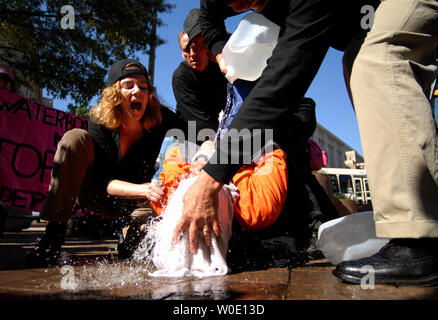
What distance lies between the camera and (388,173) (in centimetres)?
133

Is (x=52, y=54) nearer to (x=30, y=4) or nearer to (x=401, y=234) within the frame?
(x=30, y=4)

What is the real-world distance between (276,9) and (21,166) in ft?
14.5

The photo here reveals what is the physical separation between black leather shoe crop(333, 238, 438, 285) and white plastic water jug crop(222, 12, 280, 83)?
1.45m

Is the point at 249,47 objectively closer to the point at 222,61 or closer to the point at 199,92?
the point at 222,61

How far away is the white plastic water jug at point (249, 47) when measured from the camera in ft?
7.27

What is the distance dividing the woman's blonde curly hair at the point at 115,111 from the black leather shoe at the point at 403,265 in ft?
6.81

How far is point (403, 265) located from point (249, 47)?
162cm

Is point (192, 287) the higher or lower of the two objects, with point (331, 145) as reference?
lower

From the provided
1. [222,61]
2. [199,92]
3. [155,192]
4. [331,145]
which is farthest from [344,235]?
[331,145]

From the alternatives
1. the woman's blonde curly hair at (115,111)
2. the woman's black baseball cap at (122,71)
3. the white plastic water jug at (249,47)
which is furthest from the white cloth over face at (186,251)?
the woman's black baseball cap at (122,71)

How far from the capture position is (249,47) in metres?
2.27

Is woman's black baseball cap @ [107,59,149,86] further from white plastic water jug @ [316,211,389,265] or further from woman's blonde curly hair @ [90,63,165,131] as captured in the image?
white plastic water jug @ [316,211,389,265]

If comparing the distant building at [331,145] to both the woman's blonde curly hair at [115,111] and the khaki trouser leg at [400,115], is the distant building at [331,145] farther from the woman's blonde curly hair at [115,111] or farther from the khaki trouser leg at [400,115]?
the khaki trouser leg at [400,115]

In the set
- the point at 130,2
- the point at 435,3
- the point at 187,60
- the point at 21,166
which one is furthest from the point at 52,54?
the point at 435,3
